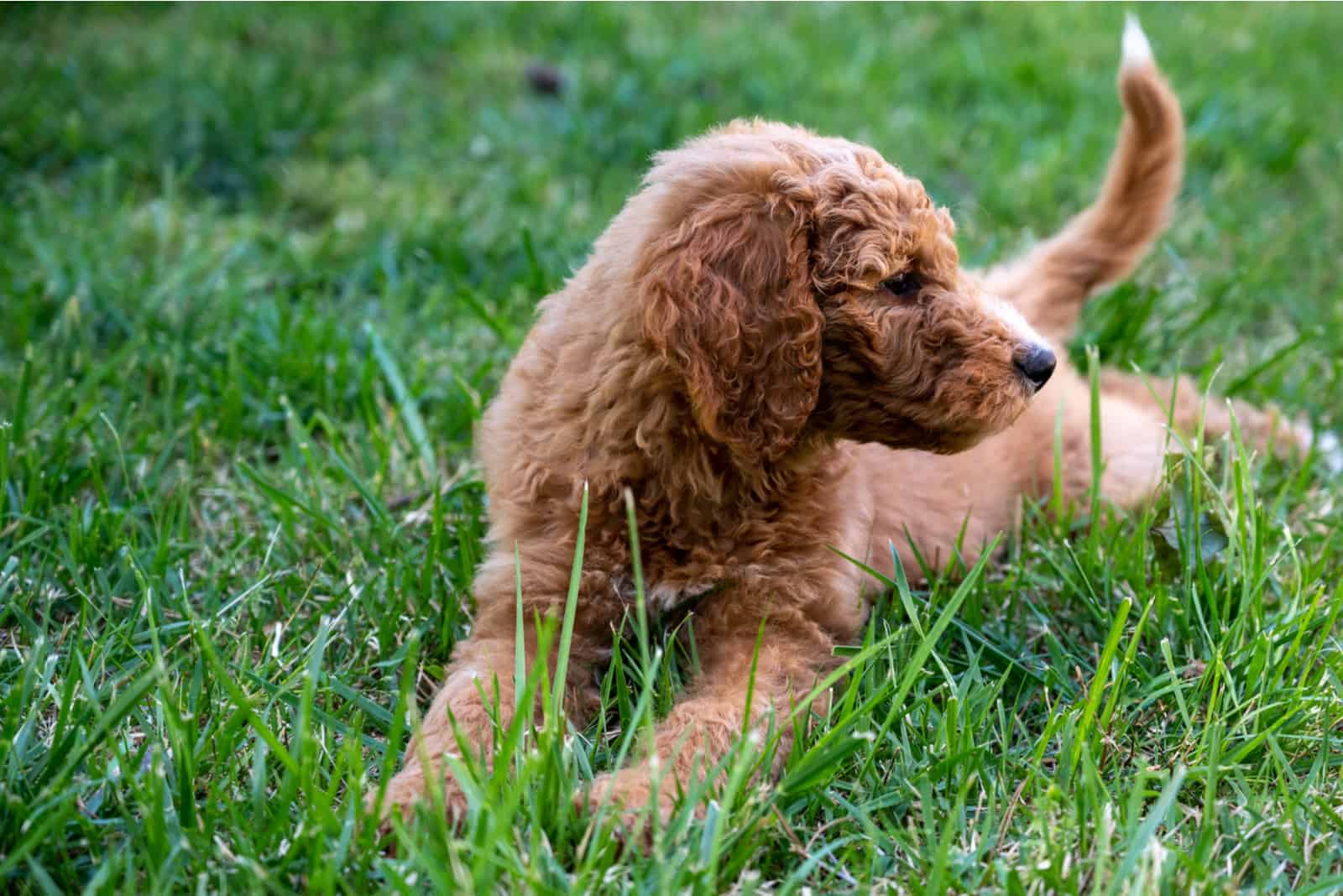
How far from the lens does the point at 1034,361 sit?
98.1 inches

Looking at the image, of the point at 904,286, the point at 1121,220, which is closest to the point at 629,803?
the point at 904,286

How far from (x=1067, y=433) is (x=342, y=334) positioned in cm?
224

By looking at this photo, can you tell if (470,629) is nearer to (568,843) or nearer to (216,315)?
(568,843)

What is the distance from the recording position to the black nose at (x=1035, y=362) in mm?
2490

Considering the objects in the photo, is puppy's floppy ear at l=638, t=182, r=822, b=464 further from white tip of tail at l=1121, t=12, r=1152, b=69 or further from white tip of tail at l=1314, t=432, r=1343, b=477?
white tip of tail at l=1314, t=432, r=1343, b=477

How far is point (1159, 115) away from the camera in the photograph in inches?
145

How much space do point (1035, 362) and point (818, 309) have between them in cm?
46

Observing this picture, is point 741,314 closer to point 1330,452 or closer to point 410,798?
point 410,798

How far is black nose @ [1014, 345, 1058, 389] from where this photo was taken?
2490mm

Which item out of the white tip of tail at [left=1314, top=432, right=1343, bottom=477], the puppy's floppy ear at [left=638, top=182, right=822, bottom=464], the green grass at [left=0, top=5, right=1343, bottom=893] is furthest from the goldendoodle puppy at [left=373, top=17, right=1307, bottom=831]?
the white tip of tail at [left=1314, top=432, right=1343, bottom=477]

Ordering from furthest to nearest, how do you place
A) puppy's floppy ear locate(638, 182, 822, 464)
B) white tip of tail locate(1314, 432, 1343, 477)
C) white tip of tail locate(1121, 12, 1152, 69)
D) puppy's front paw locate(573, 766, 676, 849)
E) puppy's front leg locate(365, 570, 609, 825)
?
white tip of tail locate(1314, 432, 1343, 477)
white tip of tail locate(1121, 12, 1152, 69)
puppy's floppy ear locate(638, 182, 822, 464)
puppy's front leg locate(365, 570, 609, 825)
puppy's front paw locate(573, 766, 676, 849)

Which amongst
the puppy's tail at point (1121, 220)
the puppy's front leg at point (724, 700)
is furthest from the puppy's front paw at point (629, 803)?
the puppy's tail at point (1121, 220)

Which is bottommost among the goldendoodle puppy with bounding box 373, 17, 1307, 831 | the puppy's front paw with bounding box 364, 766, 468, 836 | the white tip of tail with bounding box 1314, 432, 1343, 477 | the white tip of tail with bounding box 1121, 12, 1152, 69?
the puppy's front paw with bounding box 364, 766, 468, 836

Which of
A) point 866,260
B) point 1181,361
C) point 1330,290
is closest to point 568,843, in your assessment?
point 866,260
